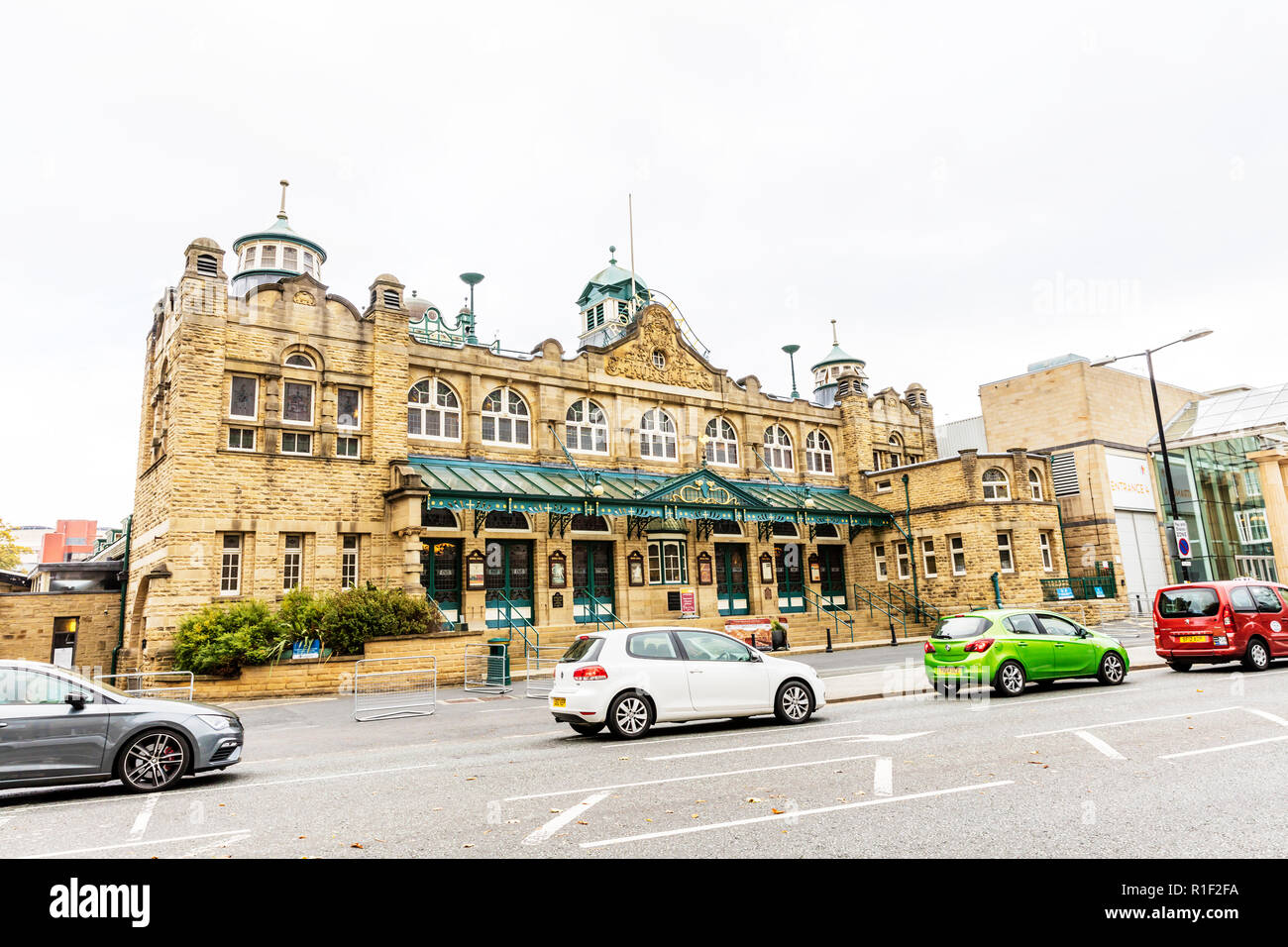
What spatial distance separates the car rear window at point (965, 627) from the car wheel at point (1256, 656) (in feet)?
20.1

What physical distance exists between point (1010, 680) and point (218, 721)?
11934 millimetres

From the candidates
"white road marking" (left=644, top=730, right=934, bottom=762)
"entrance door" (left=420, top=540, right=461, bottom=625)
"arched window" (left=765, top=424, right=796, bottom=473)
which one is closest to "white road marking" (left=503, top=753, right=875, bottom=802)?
"white road marking" (left=644, top=730, right=934, bottom=762)

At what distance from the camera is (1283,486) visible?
3875 centimetres

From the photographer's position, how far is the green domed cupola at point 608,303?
38.5 meters

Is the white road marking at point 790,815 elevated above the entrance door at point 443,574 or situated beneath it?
situated beneath

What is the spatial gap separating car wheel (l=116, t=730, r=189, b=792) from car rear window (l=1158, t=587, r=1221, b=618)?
58.1 ft

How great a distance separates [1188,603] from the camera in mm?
16531

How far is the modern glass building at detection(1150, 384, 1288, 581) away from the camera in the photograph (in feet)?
131

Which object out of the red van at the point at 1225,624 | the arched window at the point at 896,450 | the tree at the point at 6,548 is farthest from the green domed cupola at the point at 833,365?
the tree at the point at 6,548

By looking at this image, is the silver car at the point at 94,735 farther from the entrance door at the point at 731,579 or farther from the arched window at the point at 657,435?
the entrance door at the point at 731,579

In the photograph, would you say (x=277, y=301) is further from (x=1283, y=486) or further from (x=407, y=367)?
(x=1283, y=486)

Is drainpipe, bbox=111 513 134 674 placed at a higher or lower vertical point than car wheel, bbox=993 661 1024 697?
higher

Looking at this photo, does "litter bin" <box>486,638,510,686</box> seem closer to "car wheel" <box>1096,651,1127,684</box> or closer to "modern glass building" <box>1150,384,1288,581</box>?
"car wheel" <box>1096,651,1127,684</box>

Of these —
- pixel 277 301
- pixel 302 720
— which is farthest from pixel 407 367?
pixel 302 720
